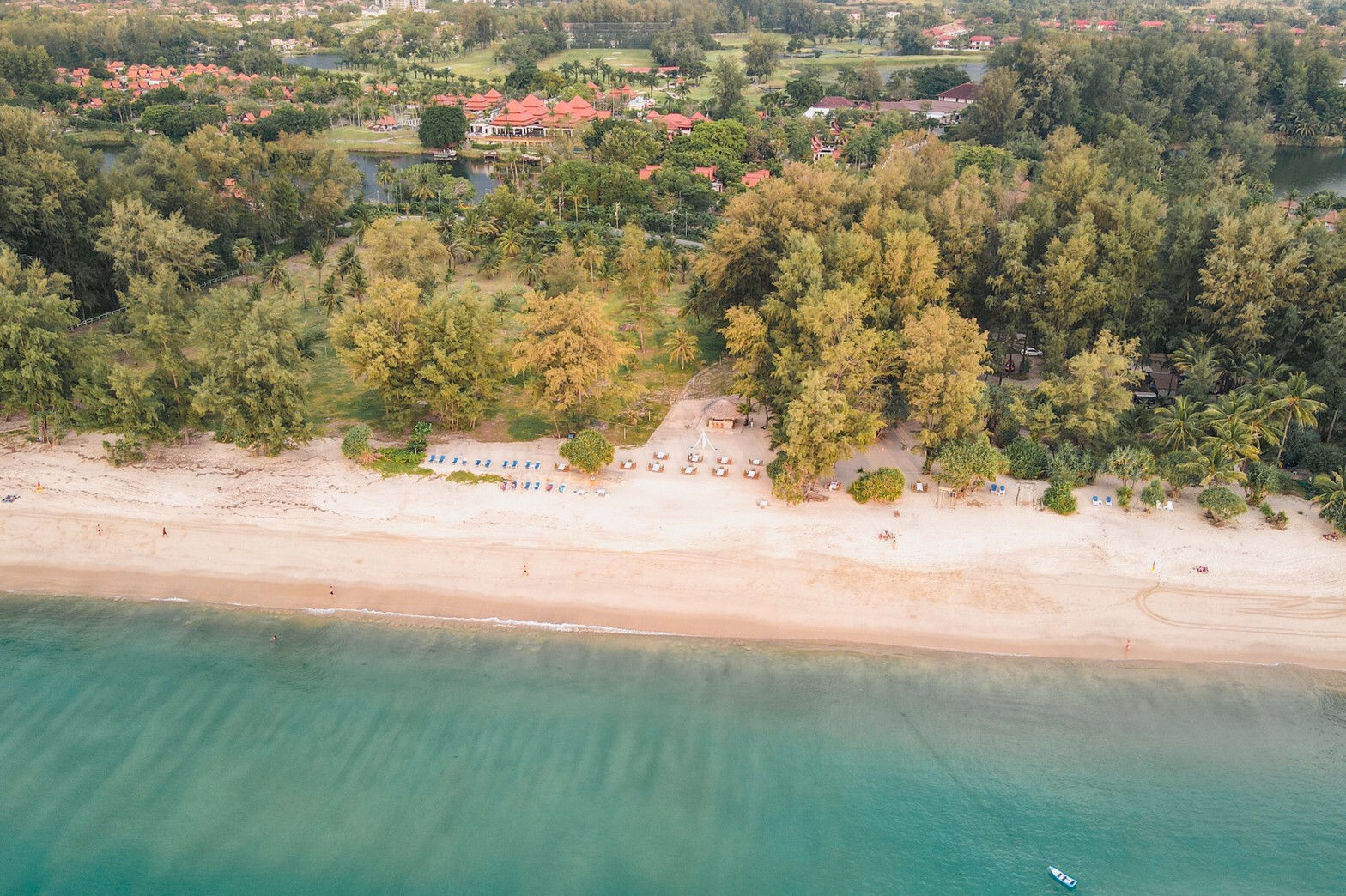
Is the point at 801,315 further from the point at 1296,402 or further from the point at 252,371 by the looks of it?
the point at 252,371

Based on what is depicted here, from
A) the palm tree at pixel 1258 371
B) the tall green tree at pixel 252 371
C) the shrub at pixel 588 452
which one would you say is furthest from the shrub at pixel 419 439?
the palm tree at pixel 1258 371

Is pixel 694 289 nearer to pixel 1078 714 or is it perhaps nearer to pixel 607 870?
pixel 1078 714

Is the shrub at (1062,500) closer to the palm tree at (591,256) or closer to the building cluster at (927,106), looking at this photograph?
the palm tree at (591,256)

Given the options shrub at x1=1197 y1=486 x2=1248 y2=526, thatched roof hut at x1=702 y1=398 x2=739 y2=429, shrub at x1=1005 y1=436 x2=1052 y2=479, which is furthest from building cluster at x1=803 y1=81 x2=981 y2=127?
shrub at x1=1197 y1=486 x2=1248 y2=526

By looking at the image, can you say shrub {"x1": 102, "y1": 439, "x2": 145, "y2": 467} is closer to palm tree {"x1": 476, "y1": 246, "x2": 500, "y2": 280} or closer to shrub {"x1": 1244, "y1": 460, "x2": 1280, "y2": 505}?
palm tree {"x1": 476, "y1": 246, "x2": 500, "y2": 280}

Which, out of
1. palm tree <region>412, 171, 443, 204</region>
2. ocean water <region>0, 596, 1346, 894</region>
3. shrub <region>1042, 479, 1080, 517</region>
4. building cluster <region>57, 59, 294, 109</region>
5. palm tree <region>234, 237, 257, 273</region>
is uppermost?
building cluster <region>57, 59, 294, 109</region>

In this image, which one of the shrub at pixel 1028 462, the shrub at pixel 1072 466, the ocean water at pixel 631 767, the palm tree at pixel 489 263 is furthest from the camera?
the palm tree at pixel 489 263
